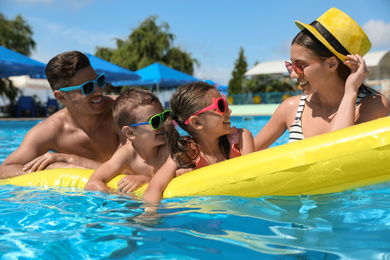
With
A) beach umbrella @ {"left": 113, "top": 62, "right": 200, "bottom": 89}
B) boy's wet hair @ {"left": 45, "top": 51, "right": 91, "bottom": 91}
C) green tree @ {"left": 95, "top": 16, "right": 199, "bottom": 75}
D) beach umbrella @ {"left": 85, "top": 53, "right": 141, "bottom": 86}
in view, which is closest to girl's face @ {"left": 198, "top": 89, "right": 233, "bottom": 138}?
boy's wet hair @ {"left": 45, "top": 51, "right": 91, "bottom": 91}

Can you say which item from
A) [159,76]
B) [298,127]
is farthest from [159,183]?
[159,76]

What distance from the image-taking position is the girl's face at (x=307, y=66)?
2.83 meters

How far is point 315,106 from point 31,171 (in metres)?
2.64

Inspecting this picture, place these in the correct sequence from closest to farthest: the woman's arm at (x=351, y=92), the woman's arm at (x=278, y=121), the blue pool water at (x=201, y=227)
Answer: the blue pool water at (x=201, y=227)
the woman's arm at (x=351, y=92)
the woman's arm at (x=278, y=121)

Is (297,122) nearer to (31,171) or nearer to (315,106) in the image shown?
(315,106)

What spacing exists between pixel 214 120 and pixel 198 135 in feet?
0.72

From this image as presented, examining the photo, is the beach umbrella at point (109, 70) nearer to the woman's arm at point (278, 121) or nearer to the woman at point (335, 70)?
the woman's arm at point (278, 121)

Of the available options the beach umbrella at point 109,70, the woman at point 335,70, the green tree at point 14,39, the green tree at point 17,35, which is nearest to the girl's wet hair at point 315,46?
the woman at point 335,70

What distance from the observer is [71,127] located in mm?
4086

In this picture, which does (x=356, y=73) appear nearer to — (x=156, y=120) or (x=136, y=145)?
(x=156, y=120)

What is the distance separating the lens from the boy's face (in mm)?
3266

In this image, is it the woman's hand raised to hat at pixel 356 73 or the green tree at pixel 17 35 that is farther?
the green tree at pixel 17 35

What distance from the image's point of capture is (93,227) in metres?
2.31

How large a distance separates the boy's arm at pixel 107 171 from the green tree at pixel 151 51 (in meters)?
29.3
